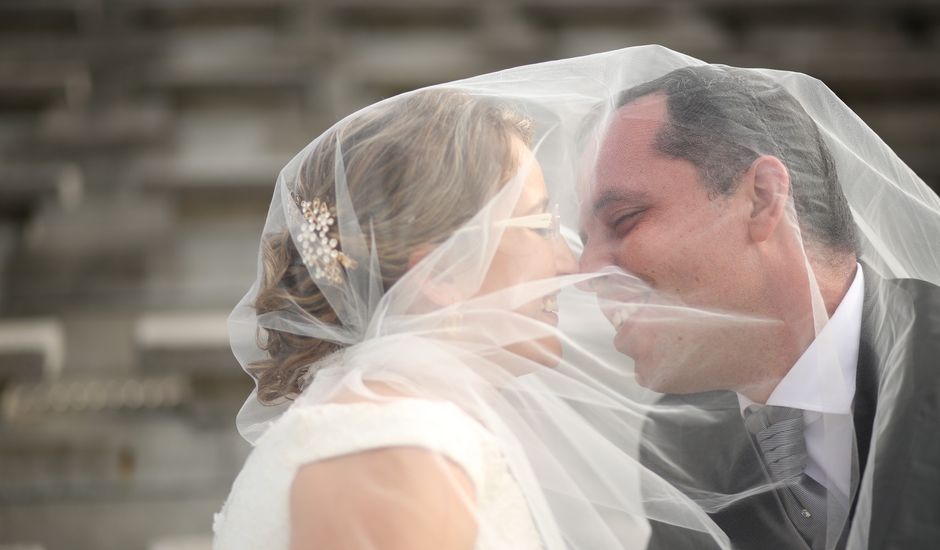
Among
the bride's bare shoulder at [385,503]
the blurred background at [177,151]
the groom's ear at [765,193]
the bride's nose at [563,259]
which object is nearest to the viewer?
the bride's bare shoulder at [385,503]

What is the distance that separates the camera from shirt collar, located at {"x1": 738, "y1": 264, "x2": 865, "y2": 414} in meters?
1.70

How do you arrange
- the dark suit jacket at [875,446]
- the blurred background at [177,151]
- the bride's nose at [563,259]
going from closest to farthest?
the dark suit jacket at [875,446]
the bride's nose at [563,259]
the blurred background at [177,151]

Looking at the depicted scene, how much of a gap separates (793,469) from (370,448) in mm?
805

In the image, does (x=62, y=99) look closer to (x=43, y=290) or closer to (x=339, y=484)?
(x=43, y=290)

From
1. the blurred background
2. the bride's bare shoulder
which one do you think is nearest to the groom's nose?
the bride's bare shoulder

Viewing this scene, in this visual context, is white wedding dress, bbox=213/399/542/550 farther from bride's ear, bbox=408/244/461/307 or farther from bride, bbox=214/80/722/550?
bride's ear, bbox=408/244/461/307

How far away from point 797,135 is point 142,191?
11.2 ft

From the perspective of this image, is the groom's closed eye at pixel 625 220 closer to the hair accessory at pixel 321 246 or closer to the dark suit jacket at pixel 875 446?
the dark suit jacket at pixel 875 446

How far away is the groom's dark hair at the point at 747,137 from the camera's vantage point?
70.7 inches

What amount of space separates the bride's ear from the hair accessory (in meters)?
0.09

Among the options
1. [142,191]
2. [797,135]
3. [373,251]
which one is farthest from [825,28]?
[373,251]

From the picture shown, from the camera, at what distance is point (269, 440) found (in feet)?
4.80

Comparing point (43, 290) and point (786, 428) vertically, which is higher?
point (786, 428)

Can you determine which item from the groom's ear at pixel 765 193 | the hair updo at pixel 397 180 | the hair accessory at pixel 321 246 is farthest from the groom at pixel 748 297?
the hair accessory at pixel 321 246
